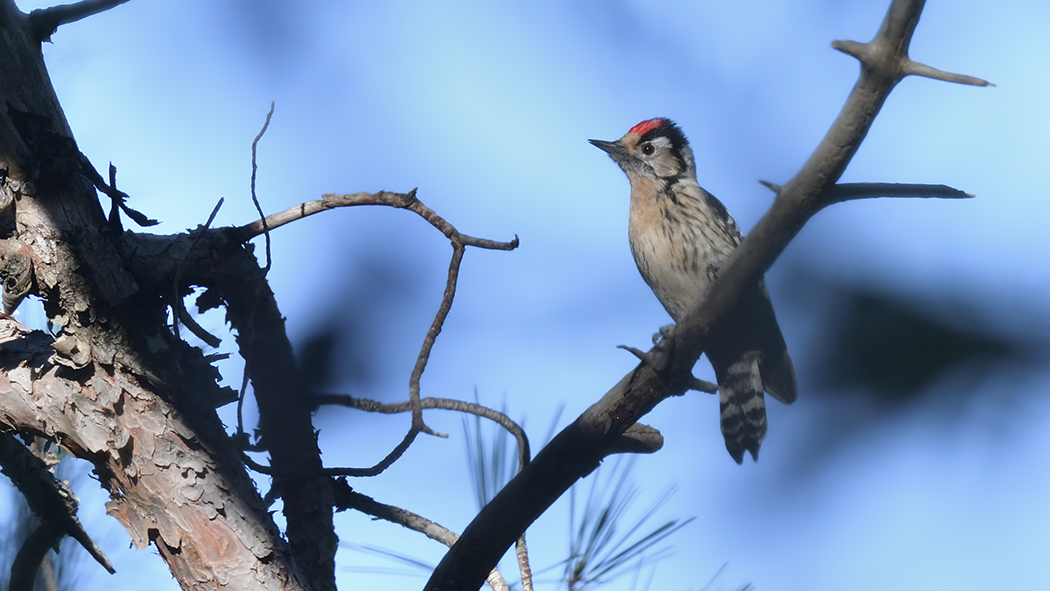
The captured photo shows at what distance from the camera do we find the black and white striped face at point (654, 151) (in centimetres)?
359

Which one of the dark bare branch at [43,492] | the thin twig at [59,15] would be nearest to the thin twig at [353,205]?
the thin twig at [59,15]

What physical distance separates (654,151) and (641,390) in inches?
80.4

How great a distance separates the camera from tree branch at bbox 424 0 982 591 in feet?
4.61

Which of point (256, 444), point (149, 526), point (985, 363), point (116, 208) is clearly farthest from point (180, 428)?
point (985, 363)

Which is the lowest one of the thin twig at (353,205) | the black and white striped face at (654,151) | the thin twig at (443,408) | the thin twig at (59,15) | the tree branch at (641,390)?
the tree branch at (641,390)

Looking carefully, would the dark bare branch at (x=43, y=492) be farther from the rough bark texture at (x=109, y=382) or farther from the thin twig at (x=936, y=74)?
the thin twig at (x=936, y=74)

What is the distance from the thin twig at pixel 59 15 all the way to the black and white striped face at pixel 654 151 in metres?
2.17

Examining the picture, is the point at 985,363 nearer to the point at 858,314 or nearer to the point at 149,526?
the point at 858,314

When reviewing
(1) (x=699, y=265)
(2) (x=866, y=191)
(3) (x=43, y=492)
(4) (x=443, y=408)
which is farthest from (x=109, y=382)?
(1) (x=699, y=265)

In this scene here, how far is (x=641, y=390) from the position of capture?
1.85 m

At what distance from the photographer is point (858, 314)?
2.17ft

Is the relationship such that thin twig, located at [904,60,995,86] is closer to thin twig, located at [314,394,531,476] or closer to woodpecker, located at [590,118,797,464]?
thin twig, located at [314,394,531,476]

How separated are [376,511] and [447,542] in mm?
234

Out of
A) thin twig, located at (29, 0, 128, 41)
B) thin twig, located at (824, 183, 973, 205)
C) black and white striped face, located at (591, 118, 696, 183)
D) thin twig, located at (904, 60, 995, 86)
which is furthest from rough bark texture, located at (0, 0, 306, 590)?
black and white striped face, located at (591, 118, 696, 183)
